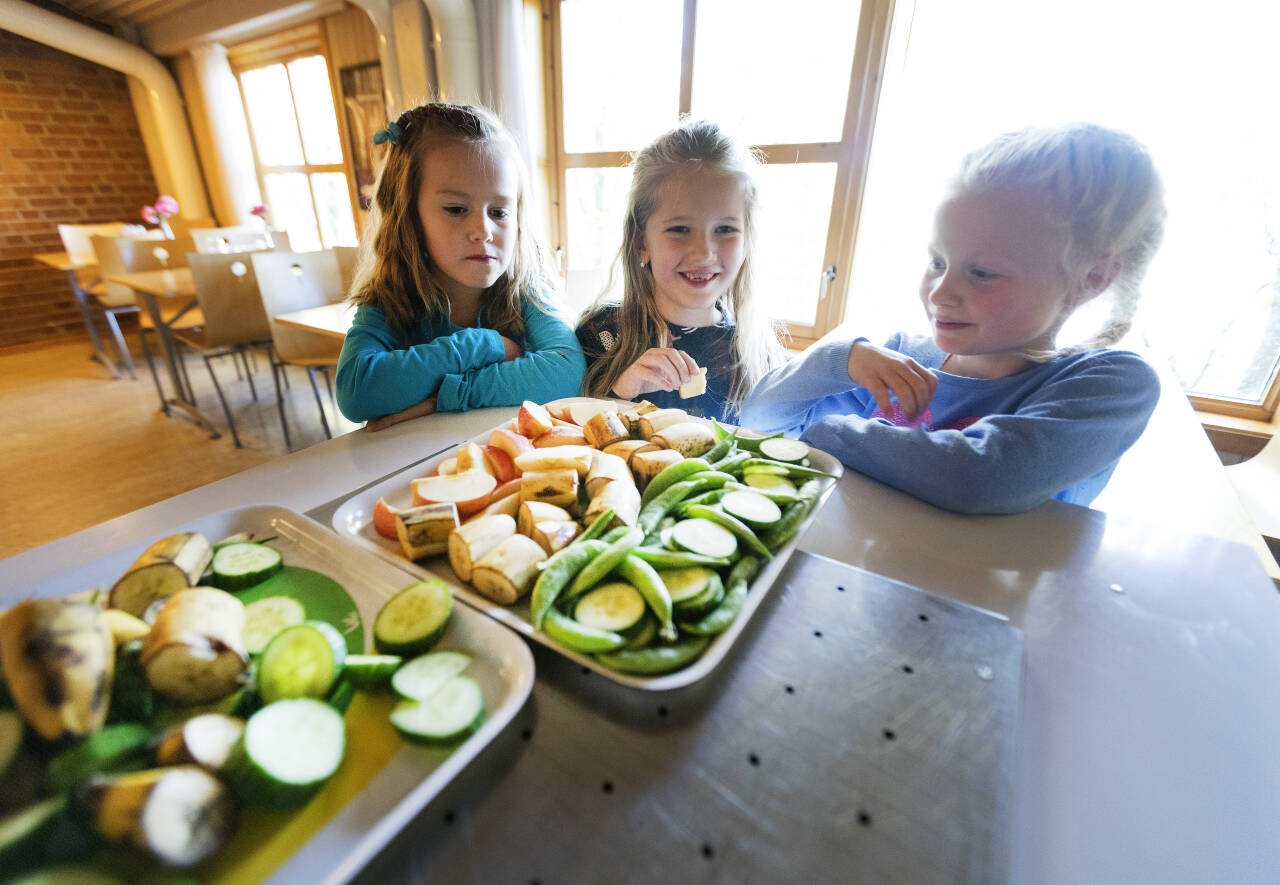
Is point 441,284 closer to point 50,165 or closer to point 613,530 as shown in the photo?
point 613,530

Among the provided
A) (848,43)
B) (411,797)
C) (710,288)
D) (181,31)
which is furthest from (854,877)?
(181,31)

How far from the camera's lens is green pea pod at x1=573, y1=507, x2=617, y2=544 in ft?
1.88

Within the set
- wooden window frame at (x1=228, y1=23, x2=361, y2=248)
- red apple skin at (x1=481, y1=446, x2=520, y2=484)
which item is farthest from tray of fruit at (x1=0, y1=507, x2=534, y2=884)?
wooden window frame at (x1=228, y1=23, x2=361, y2=248)

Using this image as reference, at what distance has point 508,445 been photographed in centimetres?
75

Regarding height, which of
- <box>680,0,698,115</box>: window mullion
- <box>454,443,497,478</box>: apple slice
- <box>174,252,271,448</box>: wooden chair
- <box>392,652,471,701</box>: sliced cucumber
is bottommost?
<box>174,252,271,448</box>: wooden chair

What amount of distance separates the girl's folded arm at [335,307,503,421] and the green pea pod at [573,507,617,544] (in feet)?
2.30

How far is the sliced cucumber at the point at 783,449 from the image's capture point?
0.77 metres

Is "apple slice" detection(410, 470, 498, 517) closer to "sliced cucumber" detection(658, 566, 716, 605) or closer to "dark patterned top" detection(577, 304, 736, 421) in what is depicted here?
"sliced cucumber" detection(658, 566, 716, 605)

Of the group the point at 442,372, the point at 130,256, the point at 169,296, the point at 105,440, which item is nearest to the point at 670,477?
the point at 442,372

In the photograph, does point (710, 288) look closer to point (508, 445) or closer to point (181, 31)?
point (508, 445)

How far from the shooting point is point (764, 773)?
0.38m

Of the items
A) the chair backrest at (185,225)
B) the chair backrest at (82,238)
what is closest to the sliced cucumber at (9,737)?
the chair backrest at (185,225)

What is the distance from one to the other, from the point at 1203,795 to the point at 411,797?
563mm

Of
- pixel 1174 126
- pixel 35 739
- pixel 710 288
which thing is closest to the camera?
pixel 35 739
